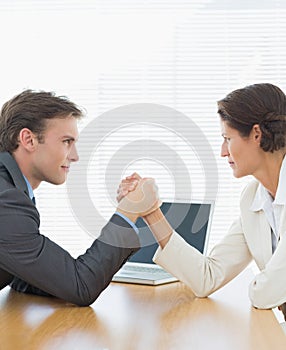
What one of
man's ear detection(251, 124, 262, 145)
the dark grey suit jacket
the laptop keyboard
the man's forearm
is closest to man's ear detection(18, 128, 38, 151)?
the dark grey suit jacket

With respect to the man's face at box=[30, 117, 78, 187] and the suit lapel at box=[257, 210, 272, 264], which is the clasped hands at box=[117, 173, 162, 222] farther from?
the suit lapel at box=[257, 210, 272, 264]

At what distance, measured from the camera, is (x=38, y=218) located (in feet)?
5.18

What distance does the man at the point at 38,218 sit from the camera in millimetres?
1495

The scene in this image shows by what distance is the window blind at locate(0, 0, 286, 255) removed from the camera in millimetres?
3152

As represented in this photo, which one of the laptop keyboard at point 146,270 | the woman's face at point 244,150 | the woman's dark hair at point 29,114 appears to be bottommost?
the laptop keyboard at point 146,270

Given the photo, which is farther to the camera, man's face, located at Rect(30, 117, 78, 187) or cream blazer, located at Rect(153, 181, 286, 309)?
man's face, located at Rect(30, 117, 78, 187)

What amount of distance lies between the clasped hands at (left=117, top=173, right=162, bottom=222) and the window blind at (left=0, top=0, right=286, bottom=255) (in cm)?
138

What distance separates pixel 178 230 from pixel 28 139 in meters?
0.64

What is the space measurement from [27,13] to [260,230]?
79.7 inches

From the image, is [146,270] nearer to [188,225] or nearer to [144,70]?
[188,225]

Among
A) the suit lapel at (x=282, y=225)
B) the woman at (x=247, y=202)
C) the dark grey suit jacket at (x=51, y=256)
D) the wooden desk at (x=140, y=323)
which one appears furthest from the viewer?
the woman at (x=247, y=202)

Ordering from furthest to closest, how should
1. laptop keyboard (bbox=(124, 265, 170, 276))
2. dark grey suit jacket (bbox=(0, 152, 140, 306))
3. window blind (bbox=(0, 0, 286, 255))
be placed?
window blind (bbox=(0, 0, 286, 255))
laptop keyboard (bbox=(124, 265, 170, 276))
dark grey suit jacket (bbox=(0, 152, 140, 306))

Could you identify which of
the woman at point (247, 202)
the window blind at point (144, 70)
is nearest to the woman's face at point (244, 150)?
the woman at point (247, 202)

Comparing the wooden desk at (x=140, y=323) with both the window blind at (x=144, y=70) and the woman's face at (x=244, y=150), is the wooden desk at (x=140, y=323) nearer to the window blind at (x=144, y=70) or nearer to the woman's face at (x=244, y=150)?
the woman's face at (x=244, y=150)
